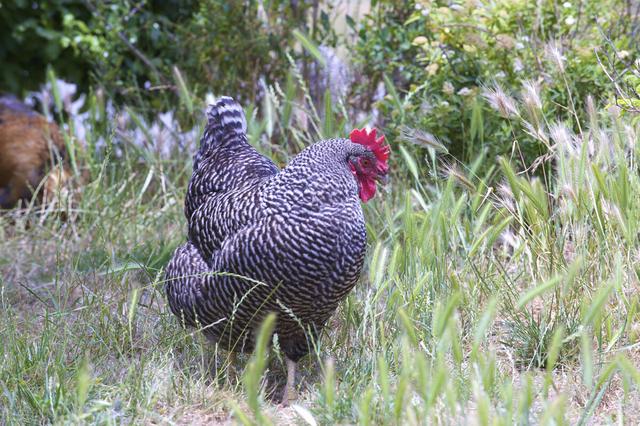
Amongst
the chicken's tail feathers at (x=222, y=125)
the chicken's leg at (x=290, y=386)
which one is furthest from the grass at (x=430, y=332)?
the chicken's tail feathers at (x=222, y=125)

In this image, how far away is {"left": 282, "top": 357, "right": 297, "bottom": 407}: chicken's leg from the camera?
329cm

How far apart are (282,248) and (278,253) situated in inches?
0.9

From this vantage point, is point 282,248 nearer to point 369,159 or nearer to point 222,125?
point 369,159

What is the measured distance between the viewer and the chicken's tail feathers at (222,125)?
3809 mm

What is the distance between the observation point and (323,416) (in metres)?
2.75

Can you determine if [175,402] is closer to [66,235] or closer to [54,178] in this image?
[66,235]

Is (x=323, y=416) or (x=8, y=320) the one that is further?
(x=8, y=320)

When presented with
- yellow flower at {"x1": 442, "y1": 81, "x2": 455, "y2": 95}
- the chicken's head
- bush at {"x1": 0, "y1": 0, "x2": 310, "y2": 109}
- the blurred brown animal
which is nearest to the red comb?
the chicken's head

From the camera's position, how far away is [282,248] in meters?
2.98

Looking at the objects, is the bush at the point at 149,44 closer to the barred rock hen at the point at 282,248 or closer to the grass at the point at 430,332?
the grass at the point at 430,332

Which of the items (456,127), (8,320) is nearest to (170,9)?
(456,127)

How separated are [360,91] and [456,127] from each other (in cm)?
103

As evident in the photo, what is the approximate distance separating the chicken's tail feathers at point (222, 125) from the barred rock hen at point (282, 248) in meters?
0.27

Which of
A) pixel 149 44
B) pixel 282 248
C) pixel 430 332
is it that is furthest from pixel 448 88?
pixel 149 44
